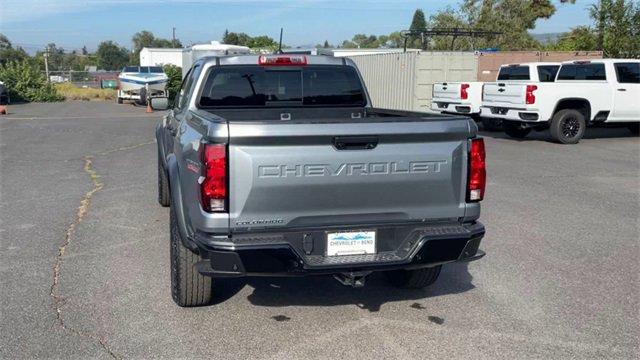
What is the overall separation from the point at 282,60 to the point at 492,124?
493 inches

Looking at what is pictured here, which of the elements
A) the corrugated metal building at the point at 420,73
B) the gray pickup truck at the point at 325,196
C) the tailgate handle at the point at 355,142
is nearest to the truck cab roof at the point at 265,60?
the gray pickup truck at the point at 325,196

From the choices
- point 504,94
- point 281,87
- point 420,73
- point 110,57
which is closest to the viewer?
point 281,87

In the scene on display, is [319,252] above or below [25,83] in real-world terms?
below

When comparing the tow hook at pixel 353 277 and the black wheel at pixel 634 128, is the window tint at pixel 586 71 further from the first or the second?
the tow hook at pixel 353 277

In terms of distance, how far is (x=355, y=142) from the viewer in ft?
12.4

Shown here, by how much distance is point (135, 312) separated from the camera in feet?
14.8

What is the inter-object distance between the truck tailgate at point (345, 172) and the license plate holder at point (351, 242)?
71 millimetres

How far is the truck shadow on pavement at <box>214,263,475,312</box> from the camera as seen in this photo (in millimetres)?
4758

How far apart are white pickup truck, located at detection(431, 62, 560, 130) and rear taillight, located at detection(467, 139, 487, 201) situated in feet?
40.1

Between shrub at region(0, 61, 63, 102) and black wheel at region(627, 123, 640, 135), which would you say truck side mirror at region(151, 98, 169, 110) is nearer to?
black wheel at region(627, 123, 640, 135)

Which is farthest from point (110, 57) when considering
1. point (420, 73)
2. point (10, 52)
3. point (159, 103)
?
point (159, 103)

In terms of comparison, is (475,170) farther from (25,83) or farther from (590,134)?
(25,83)

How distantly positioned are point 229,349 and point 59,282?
6.31ft

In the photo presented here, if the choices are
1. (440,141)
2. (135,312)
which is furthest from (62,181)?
(440,141)
